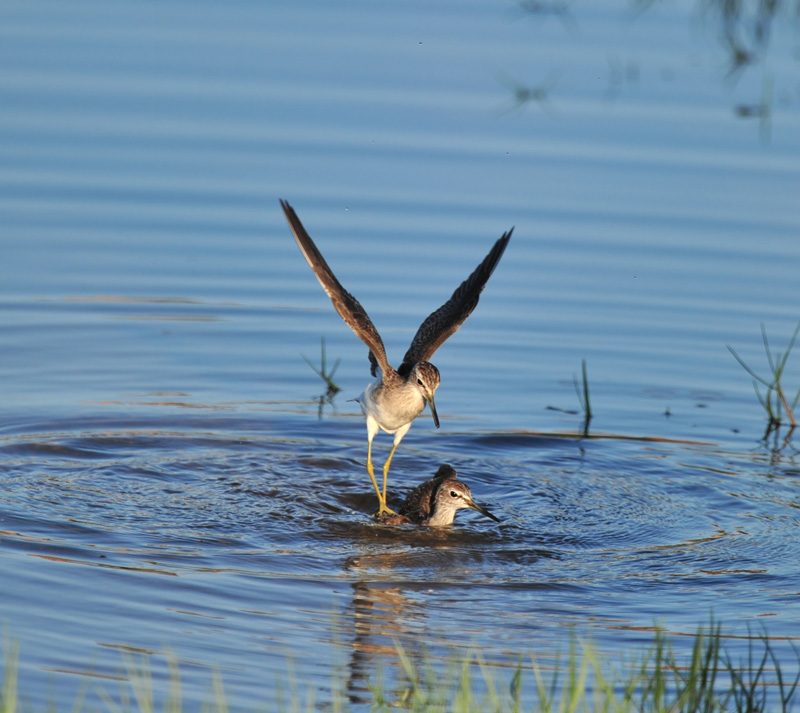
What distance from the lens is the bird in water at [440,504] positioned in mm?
8383

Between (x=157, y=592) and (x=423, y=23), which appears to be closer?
(x=157, y=592)

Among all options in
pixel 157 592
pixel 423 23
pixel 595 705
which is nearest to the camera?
pixel 595 705

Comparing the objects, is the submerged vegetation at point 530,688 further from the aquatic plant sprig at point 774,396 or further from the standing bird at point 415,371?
the aquatic plant sprig at point 774,396

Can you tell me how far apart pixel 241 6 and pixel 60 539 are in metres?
12.4

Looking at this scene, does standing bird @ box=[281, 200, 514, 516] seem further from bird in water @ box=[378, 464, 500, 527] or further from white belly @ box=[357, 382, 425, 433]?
bird in water @ box=[378, 464, 500, 527]

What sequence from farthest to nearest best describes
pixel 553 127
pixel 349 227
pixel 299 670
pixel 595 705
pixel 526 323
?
1. pixel 553 127
2. pixel 349 227
3. pixel 526 323
4. pixel 299 670
5. pixel 595 705

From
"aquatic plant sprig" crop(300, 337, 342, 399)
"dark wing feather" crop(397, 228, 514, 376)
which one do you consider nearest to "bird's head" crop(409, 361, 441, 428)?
"dark wing feather" crop(397, 228, 514, 376)

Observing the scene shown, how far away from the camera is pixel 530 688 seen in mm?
5938

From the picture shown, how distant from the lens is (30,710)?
5.32 m

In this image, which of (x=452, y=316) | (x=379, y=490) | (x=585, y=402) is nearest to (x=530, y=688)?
(x=452, y=316)

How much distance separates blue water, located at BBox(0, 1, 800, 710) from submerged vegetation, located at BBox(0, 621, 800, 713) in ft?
0.43

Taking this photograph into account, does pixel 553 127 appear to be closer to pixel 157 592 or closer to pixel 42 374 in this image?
pixel 42 374

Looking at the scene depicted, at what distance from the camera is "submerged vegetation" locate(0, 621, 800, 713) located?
5.04m

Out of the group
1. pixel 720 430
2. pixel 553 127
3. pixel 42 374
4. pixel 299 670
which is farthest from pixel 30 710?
pixel 553 127
